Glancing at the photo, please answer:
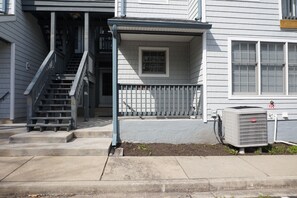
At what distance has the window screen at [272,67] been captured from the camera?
7578mm

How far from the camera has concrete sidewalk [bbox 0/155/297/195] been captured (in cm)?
423

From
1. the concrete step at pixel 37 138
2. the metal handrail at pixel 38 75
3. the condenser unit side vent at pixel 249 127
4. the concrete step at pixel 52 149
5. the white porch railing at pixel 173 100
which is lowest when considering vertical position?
the concrete step at pixel 52 149

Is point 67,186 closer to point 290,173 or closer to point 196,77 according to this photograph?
point 290,173

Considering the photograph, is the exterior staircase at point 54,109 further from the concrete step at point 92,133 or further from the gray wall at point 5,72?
the gray wall at point 5,72

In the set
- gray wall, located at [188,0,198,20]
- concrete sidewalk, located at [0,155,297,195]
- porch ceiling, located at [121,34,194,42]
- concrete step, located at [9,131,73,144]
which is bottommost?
concrete sidewalk, located at [0,155,297,195]

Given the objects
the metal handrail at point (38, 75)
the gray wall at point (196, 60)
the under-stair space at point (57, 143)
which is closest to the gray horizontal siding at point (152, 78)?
the gray wall at point (196, 60)

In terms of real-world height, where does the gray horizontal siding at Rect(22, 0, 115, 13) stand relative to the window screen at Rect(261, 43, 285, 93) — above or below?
above

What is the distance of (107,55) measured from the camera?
1314 centimetres

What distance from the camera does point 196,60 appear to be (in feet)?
26.5

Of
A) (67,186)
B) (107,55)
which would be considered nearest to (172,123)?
(67,186)

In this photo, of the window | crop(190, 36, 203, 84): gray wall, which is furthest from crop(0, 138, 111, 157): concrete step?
the window

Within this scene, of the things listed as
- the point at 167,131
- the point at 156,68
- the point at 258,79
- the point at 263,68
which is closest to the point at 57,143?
the point at 167,131

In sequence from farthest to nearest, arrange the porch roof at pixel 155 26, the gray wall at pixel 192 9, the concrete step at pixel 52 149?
the gray wall at pixel 192 9
the porch roof at pixel 155 26
the concrete step at pixel 52 149

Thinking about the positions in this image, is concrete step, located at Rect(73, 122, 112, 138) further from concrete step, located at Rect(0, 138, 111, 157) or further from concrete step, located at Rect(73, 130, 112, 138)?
concrete step, located at Rect(0, 138, 111, 157)
